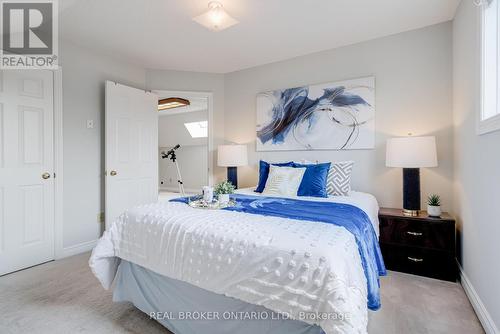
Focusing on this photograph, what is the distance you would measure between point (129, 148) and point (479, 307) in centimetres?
364

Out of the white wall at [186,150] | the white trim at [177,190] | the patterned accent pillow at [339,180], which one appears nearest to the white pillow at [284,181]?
the patterned accent pillow at [339,180]

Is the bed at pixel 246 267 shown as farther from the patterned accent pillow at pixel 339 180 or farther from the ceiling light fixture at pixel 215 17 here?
the ceiling light fixture at pixel 215 17

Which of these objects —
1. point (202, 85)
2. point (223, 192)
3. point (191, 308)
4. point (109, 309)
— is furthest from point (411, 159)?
point (202, 85)

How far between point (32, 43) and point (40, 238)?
6.51 feet

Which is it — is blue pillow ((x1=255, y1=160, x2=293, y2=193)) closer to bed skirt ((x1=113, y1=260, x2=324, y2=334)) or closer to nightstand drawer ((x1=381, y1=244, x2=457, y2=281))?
nightstand drawer ((x1=381, y1=244, x2=457, y2=281))

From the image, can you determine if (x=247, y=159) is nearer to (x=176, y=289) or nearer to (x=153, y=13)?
(x=153, y=13)

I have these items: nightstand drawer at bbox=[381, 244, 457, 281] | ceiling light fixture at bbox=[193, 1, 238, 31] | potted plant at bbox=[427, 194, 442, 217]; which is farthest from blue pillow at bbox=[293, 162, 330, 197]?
ceiling light fixture at bbox=[193, 1, 238, 31]

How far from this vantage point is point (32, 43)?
2.64 metres

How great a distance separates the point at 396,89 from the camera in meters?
2.80

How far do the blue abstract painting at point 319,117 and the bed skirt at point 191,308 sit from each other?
2.29 meters

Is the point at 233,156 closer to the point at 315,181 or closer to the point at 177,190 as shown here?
the point at 315,181

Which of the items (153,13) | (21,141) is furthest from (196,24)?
(21,141)

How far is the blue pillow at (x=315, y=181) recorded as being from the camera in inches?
98.7

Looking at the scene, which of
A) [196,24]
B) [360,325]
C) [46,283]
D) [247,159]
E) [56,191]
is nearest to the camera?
[360,325]
